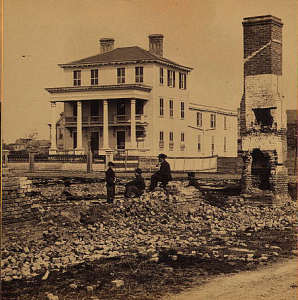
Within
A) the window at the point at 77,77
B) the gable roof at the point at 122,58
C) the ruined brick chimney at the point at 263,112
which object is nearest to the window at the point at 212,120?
the ruined brick chimney at the point at 263,112

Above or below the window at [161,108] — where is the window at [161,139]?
below

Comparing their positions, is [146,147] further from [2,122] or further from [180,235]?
[2,122]

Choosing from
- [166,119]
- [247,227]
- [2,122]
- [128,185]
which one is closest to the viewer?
[2,122]

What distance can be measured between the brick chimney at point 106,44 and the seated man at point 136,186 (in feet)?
10.7

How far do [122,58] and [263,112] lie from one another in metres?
4.19

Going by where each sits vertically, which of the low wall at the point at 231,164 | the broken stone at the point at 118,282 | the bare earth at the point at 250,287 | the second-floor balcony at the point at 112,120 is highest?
the second-floor balcony at the point at 112,120

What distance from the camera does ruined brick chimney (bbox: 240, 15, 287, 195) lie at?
1413cm

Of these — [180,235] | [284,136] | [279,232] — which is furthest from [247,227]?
[284,136]

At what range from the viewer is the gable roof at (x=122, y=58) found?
1296cm

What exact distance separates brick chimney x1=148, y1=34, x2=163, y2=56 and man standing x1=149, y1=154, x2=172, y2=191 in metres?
2.77

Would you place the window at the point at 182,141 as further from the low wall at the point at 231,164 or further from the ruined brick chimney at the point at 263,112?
the ruined brick chimney at the point at 263,112

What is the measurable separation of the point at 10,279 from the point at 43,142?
17.4ft

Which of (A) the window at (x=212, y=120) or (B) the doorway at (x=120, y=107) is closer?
(B) the doorway at (x=120, y=107)

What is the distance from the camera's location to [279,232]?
12.5 metres
